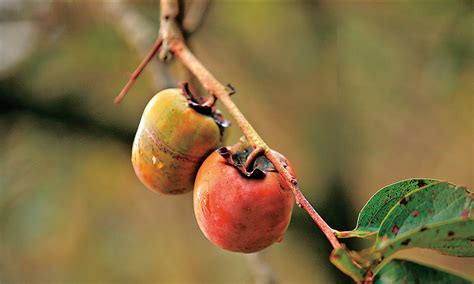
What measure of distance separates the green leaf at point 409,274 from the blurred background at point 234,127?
1.16 metres

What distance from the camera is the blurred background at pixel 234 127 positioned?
1.90 metres

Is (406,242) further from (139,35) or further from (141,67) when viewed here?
(139,35)

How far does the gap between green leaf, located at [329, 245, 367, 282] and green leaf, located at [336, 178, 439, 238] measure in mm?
92

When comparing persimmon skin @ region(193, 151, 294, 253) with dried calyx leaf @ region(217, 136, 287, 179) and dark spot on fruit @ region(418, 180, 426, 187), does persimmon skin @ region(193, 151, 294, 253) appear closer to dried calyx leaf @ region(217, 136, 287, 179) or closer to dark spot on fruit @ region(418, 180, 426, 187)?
dried calyx leaf @ region(217, 136, 287, 179)

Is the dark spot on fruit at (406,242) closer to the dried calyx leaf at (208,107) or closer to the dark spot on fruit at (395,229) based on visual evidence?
the dark spot on fruit at (395,229)

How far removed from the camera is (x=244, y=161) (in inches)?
27.6

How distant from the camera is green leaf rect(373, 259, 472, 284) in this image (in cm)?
49

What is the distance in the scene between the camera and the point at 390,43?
2.31 metres

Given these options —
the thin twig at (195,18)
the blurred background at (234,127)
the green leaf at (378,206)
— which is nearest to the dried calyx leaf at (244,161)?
the green leaf at (378,206)

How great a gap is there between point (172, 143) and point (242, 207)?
14cm

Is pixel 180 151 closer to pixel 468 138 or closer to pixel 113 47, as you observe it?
pixel 113 47

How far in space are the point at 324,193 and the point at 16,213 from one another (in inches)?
43.4

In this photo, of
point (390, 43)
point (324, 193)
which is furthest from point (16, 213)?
point (390, 43)

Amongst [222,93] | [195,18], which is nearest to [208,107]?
[222,93]
